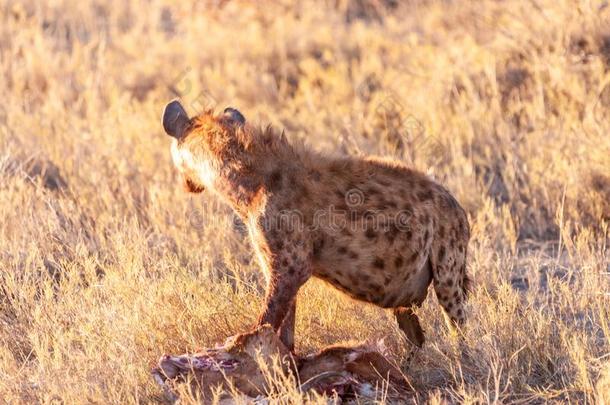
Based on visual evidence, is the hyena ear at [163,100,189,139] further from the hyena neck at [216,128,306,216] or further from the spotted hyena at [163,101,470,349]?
the hyena neck at [216,128,306,216]

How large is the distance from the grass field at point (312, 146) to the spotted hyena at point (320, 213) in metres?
0.38

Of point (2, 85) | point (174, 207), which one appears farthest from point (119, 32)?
point (174, 207)

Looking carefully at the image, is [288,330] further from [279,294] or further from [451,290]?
[451,290]

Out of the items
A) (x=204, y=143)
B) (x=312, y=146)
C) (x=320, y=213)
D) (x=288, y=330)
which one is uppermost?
(x=204, y=143)

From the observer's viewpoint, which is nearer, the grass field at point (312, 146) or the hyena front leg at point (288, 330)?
the hyena front leg at point (288, 330)

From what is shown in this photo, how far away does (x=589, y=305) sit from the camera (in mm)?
5918

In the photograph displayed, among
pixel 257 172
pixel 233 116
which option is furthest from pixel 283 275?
pixel 233 116

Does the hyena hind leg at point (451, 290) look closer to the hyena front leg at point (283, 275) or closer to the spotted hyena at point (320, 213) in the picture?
the spotted hyena at point (320, 213)

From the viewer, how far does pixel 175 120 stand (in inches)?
207

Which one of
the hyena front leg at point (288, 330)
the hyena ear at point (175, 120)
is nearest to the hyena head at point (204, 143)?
the hyena ear at point (175, 120)

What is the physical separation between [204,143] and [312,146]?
2.16 ft

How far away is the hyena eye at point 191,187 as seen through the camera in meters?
5.32

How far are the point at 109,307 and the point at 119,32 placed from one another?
34.1 ft

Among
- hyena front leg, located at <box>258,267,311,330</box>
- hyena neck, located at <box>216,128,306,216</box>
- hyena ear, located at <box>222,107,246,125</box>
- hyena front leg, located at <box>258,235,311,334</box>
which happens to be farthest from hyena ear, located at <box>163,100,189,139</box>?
hyena front leg, located at <box>258,267,311,330</box>
